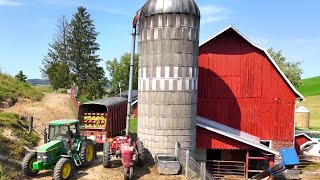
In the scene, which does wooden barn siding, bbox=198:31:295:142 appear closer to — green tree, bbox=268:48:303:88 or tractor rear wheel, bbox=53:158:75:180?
tractor rear wheel, bbox=53:158:75:180

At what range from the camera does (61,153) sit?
41.0 ft

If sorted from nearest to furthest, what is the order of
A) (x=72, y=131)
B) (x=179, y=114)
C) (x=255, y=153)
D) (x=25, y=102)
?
(x=72, y=131) < (x=179, y=114) < (x=255, y=153) < (x=25, y=102)

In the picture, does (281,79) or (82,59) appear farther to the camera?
(82,59)

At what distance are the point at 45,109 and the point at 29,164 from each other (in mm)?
15817

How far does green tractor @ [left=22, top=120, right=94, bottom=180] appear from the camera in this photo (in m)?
11.5

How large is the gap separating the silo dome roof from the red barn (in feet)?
17.0

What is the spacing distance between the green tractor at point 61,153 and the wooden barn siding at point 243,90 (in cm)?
1017

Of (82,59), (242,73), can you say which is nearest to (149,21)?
(242,73)

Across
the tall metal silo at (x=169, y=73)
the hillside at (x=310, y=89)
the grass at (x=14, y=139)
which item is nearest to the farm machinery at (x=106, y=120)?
the tall metal silo at (x=169, y=73)

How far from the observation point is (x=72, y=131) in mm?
13375

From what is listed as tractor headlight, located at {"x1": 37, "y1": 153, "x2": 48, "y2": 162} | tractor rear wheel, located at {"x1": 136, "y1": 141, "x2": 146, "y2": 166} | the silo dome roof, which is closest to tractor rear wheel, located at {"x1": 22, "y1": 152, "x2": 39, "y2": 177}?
tractor headlight, located at {"x1": 37, "y1": 153, "x2": 48, "y2": 162}

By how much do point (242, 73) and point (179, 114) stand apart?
25.2 feet

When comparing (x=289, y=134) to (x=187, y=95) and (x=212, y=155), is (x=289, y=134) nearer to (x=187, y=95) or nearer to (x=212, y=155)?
(x=212, y=155)

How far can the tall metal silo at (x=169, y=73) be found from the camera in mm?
15438
